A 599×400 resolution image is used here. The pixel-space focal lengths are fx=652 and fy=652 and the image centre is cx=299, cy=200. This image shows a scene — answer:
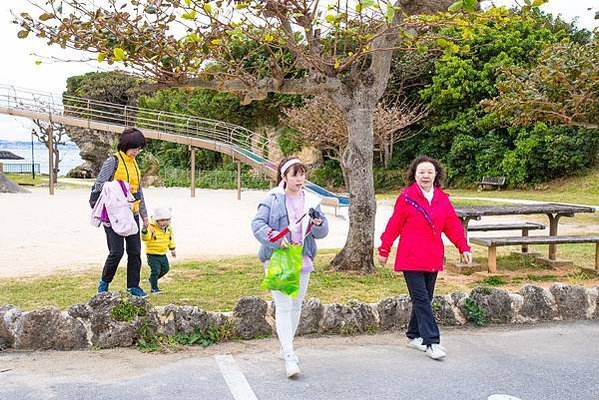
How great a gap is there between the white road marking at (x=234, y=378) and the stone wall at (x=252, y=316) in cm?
47

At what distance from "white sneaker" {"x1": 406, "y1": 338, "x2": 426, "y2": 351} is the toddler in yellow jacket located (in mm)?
2935

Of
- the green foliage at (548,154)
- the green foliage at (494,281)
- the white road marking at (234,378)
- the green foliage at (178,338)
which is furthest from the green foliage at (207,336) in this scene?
the green foliage at (548,154)

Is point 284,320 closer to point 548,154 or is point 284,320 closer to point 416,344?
point 416,344

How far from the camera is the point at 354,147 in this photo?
817cm

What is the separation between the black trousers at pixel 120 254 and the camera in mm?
5918

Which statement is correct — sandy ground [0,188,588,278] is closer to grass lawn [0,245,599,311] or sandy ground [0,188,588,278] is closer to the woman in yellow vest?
grass lawn [0,245,599,311]

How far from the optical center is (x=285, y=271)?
13.7ft

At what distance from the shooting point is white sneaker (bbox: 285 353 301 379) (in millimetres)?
4098

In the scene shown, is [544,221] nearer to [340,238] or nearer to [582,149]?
[340,238]

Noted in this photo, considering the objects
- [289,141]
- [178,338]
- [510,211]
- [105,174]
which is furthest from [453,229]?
[289,141]

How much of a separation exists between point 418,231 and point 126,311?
87.2 inches

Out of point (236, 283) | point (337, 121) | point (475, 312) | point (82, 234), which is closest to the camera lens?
point (475, 312)

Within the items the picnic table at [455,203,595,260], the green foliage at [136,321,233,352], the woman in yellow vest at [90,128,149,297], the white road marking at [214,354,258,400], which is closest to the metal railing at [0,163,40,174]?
the picnic table at [455,203,595,260]

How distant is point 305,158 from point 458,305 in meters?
27.5
